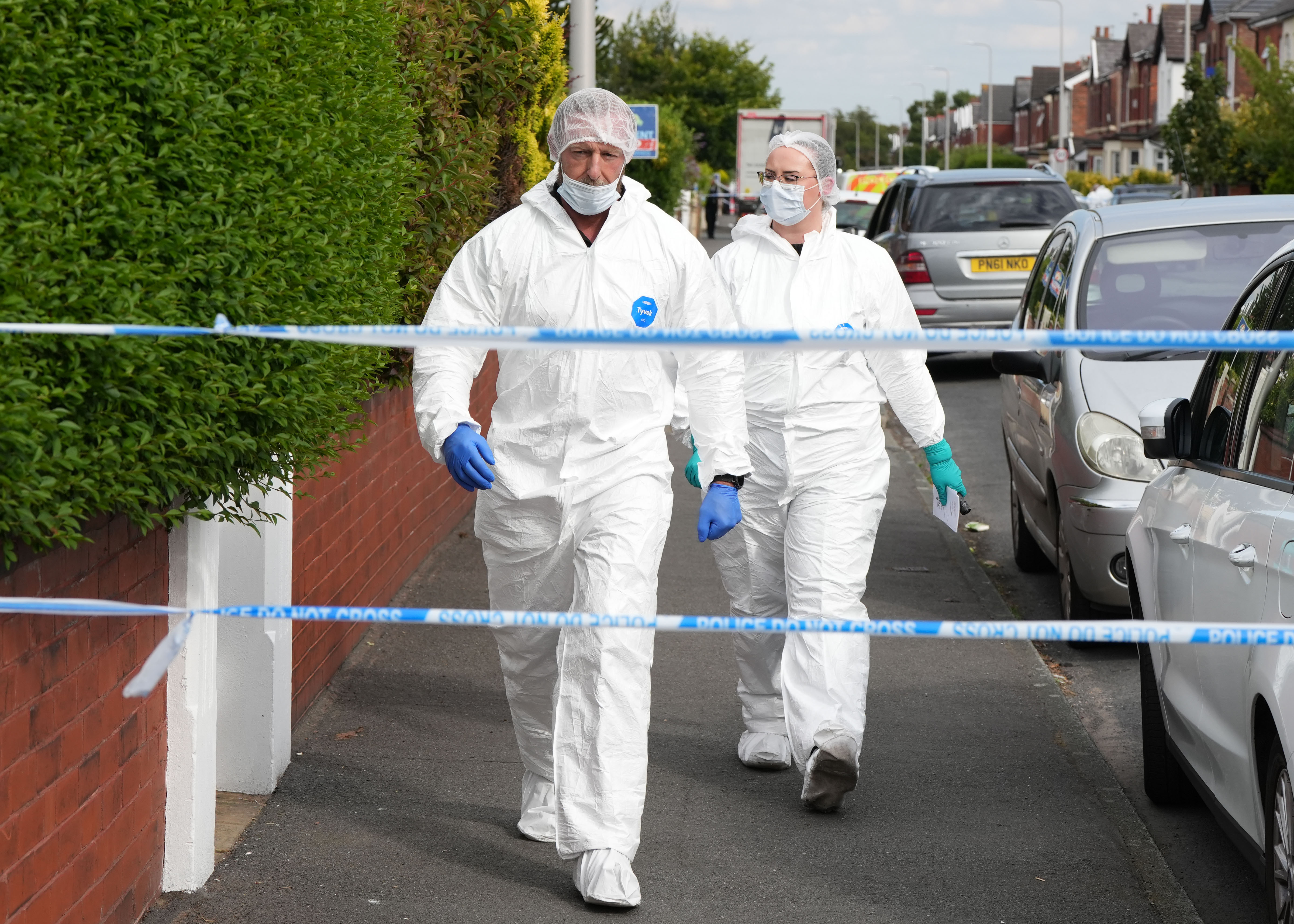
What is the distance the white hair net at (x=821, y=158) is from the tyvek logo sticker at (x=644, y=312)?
1.18m

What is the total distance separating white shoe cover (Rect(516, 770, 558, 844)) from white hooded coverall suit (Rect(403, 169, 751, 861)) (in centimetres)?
23

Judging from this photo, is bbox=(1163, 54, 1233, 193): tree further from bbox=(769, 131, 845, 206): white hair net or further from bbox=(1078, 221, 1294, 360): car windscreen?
bbox=(769, 131, 845, 206): white hair net

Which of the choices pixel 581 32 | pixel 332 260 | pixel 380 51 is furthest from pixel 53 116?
pixel 581 32

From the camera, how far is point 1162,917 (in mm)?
4117

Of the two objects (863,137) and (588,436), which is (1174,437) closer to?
(588,436)

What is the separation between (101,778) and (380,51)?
7.67ft

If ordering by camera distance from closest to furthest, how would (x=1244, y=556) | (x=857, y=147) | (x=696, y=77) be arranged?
(x=1244, y=556), (x=696, y=77), (x=857, y=147)

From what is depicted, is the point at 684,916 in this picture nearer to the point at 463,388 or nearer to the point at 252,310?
the point at 463,388

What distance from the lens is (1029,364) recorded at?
268 inches

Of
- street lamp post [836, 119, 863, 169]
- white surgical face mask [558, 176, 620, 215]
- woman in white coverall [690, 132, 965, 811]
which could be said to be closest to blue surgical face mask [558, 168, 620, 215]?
white surgical face mask [558, 176, 620, 215]

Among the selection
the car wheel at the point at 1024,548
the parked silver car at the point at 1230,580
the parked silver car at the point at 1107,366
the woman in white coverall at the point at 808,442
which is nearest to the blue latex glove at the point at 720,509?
the woman in white coverall at the point at 808,442

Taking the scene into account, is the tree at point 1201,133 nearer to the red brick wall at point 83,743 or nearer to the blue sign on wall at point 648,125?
the blue sign on wall at point 648,125

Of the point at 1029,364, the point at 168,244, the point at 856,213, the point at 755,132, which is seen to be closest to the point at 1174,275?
the point at 1029,364

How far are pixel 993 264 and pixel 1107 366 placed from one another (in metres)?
9.10
